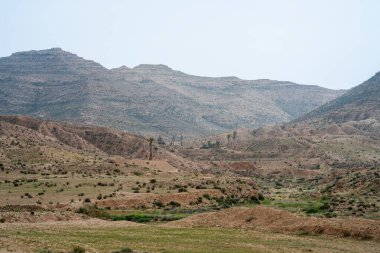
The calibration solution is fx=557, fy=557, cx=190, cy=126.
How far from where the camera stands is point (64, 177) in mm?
64125

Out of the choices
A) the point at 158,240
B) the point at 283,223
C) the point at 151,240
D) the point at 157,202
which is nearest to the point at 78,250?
the point at 151,240

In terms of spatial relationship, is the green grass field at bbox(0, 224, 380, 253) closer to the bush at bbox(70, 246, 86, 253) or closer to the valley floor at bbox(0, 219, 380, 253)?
the valley floor at bbox(0, 219, 380, 253)

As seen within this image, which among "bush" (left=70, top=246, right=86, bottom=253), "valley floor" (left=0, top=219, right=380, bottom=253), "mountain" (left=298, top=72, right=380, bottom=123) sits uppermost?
"mountain" (left=298, top=72, right=380, bottom=123)

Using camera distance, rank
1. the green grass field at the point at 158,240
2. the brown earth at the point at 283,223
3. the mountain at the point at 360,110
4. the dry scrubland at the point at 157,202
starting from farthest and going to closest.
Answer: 1. the mountain at the point at 360,110
2. the brown earth at the point at 283,223
3. the dry scrubland at the point at 157,202
4. the green grass field at the point at 158,240

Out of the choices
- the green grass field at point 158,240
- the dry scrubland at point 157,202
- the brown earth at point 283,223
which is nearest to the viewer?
the green grass field at point 158,240

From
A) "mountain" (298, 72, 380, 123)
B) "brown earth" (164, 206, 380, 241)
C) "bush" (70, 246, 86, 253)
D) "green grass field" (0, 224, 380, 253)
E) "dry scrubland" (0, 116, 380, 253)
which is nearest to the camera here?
"bush" (70, 246, 86, 253)

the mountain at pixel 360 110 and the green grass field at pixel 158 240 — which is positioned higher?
the mountain at pixel 360 110

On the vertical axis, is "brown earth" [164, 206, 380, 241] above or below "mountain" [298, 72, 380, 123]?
below

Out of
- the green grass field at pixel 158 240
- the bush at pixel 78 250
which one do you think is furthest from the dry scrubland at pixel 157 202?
the bush at pixel 78 250

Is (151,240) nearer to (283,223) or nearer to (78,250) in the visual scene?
(78,250)

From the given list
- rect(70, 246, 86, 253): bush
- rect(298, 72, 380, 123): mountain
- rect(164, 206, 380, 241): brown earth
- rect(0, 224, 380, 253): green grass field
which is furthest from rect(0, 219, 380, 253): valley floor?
rect(298, 72, 380, 123): mountain

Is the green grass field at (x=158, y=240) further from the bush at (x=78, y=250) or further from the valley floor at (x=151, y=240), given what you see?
the bush at (x=78, y=250)

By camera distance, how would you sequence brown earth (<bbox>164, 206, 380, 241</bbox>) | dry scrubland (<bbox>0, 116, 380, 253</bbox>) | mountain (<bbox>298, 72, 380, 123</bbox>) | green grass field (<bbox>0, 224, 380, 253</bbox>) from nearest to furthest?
green grass field (<bbox>0, 224, 380, 253</bbox>)
dry scrubland (<bbox>0, 116, 380, 253</bbox>)
brown earth (<bbox>164, 206, 380, 241</bbox>)
mountain (<bbox>298, 72, 380, 123</bbox>)

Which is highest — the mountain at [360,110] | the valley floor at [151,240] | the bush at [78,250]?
the mountain at [360,110]
